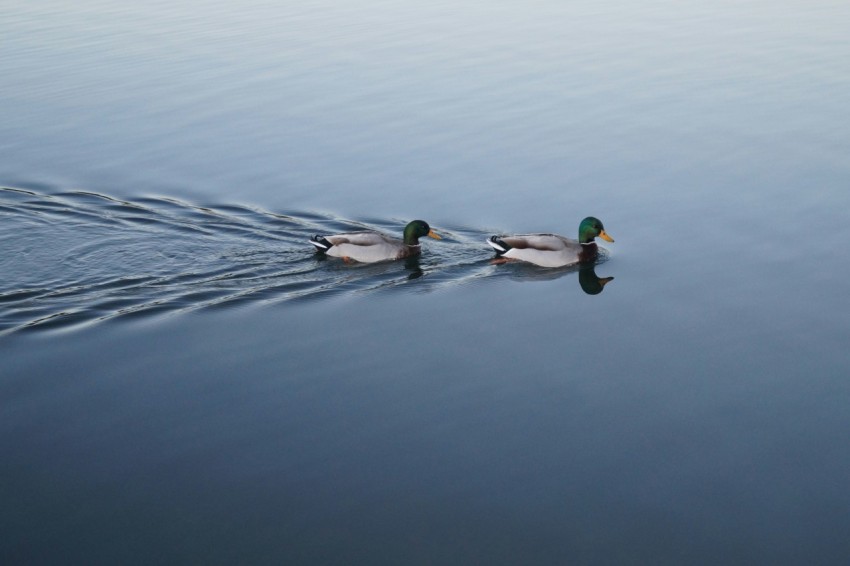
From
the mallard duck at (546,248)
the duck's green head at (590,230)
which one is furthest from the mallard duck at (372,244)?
the duck's green head at (590,230)

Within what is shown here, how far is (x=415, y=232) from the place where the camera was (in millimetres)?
14305

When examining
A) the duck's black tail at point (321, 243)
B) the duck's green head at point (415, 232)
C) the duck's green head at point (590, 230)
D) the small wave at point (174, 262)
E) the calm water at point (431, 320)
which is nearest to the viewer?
the calm water at point (431, 320)

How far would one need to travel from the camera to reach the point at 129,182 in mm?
17078

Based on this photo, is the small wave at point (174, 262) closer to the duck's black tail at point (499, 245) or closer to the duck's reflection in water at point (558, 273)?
the duck's reflection in water at point (558, 273)

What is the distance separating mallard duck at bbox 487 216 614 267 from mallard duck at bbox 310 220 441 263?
0.99m

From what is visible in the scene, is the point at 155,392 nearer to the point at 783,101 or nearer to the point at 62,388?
the point at 62,388

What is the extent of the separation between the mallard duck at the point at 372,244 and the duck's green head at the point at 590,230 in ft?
6.12

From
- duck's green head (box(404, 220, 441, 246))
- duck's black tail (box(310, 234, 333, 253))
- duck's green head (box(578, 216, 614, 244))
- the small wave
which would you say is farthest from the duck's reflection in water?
duck's black tail (box(310, 234, 333, 253))

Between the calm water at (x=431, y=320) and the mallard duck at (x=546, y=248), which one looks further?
the mallard duck at (x=546, y=248)

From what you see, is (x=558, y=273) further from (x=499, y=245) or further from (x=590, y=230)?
(x=499, y=245)

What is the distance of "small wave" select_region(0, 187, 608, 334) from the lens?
496 inches

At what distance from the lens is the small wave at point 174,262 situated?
1259 centimetres

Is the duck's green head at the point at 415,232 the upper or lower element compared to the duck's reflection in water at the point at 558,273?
upper

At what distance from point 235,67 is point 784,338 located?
1698cm
